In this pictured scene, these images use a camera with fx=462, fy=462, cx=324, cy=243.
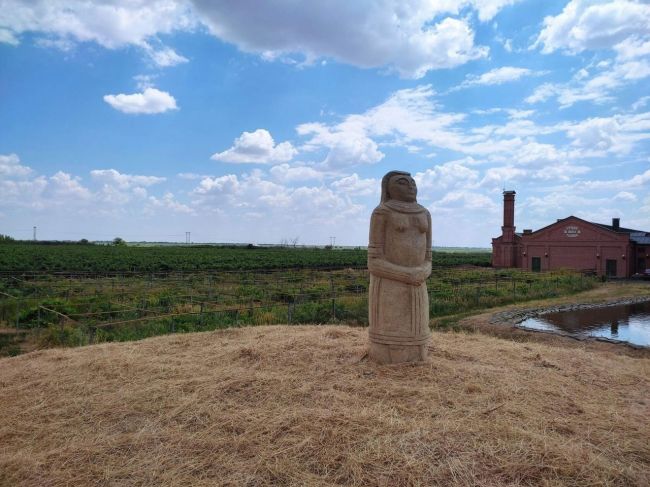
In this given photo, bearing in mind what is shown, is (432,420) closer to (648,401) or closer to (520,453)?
(520,453)

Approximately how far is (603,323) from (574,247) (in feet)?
81.4

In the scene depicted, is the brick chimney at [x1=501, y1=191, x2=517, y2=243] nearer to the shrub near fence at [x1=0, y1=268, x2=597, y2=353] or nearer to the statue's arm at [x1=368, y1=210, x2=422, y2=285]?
the shrub near fence at [x1=0, y1=268, x2=597, y2=353]

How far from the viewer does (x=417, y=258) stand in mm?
7121

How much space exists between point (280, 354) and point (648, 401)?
17.1ft

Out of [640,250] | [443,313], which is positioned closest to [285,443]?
[443,313]

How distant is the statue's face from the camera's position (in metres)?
7.23

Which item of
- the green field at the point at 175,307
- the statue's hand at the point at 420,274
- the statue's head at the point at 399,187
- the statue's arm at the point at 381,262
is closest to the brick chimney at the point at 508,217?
the green field at the point at 175,307

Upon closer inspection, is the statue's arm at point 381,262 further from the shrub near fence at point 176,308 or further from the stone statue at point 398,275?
the shrub near fence at point 176,308

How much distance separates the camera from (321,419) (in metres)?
4.98

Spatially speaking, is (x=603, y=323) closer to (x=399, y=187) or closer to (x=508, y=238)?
(x=399, y=187)

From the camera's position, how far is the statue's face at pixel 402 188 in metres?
7.23

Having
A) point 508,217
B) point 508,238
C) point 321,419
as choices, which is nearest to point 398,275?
point 321,419

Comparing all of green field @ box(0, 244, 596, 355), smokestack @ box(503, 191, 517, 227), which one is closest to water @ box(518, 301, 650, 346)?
green field @ box(0, 244, 596, 355)

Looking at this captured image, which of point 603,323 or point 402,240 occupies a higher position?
point 402,240
